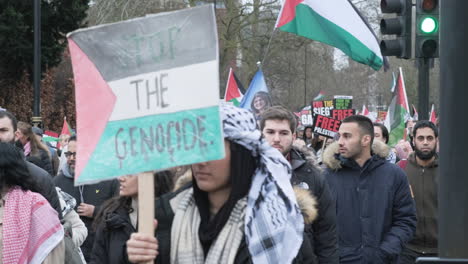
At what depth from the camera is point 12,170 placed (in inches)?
191

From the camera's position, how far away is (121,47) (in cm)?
333

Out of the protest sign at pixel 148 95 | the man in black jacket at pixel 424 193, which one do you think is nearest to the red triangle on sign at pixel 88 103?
the protest sign at pixel 148 95

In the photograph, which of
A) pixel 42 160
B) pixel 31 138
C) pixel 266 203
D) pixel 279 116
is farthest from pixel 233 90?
pixel 266 203

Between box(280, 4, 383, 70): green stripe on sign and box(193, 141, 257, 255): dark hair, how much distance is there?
6.74 metres

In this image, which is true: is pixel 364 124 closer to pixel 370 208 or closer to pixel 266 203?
pixel 370 208

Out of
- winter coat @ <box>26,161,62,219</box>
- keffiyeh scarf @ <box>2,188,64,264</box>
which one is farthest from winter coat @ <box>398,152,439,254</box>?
keffiyeh scarf @ <box>2,188,64,264</box>

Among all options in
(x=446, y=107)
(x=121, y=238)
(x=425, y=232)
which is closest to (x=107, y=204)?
(x=121, y=238)

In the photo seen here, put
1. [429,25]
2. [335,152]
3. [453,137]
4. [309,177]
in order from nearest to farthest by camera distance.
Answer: [453,137] → [309,177] → [335,152] → [429,25]

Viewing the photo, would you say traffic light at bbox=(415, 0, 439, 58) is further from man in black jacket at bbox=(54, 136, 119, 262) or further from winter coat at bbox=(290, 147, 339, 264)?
man in black jacket at bbox=(54, 136, 119, 262)

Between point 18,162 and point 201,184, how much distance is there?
1757 millimetres

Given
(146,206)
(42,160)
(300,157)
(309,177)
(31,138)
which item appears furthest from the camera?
(31,138)

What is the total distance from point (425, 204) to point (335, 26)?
3.07 metres

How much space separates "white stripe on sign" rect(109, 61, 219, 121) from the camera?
3234 millimetres

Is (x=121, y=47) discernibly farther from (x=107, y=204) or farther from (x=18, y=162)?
(x=18, y=162)
